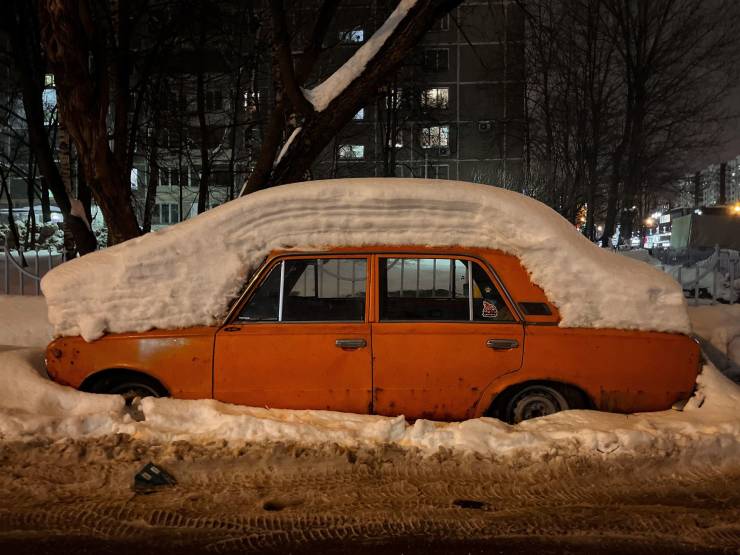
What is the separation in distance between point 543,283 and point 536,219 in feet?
1.62

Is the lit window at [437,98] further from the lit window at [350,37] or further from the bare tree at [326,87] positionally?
the bare tree at [326,87]

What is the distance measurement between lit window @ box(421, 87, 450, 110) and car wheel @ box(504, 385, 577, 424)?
28013 millimetres

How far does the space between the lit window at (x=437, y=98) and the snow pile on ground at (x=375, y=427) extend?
92.9 ft

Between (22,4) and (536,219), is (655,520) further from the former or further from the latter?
(22,4)

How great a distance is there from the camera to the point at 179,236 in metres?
4.68

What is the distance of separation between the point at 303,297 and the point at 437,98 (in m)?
35.6

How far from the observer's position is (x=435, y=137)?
37.2 m

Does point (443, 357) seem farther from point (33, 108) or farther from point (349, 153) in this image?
point (349, 153)

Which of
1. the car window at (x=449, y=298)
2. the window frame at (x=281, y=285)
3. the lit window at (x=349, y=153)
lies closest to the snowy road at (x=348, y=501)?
the window frame at (x=281, y=285)

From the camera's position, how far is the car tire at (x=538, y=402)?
452 cm

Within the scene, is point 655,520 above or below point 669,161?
below

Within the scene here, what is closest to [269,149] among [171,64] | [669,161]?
[171,64]

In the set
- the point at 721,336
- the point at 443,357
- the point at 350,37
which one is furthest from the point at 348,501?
the point at 350,37

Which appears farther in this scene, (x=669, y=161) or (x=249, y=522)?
(x=669, y=161)
